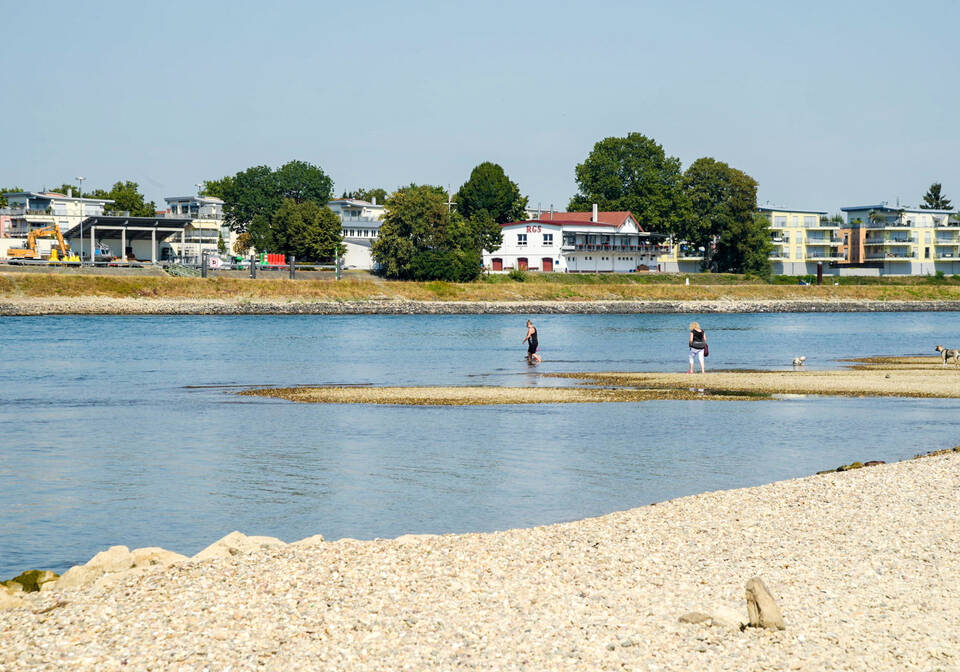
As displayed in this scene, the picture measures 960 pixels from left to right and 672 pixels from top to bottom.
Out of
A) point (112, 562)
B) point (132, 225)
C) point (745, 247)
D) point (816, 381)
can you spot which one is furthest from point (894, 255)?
point (112, 562)

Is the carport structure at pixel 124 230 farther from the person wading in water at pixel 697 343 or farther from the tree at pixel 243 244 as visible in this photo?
the person wading in water at pixel 697 343

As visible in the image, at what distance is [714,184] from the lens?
137m

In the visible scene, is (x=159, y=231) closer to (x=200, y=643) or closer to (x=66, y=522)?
(x=66, y=522)

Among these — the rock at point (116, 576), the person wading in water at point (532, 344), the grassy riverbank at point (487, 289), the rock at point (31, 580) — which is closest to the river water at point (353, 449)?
the person wading in water at point (532, 344)

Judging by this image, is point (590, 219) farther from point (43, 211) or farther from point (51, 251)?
point (43, 211)

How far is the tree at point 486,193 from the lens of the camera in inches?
5354

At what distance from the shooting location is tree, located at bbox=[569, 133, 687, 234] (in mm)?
142625

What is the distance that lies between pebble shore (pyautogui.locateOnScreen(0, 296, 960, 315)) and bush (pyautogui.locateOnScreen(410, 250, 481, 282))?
646 cm

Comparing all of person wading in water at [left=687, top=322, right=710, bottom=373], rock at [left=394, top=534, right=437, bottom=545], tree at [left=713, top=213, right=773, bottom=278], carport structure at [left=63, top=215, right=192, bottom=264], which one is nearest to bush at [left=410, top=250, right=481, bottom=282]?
carport structure at [left=63, top=215, right=192, bottom=264]

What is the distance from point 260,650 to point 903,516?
903 cm

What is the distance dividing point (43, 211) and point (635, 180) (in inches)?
3116

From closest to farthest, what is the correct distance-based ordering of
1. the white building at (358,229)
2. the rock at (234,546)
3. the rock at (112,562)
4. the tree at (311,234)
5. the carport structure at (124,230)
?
the rock at (112,562) < the rock at (234,546) < the carport structure at (124,230) < the tree at (311,234) < the white building at (358,229)

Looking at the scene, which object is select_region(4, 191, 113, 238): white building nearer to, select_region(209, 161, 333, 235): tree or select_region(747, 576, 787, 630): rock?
select_region(209, 161, 333, 235): tree

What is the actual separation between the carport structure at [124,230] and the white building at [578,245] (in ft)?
121
